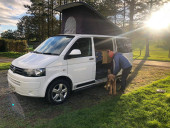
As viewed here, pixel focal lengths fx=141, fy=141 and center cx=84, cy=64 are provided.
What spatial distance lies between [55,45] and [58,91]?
1.47 m

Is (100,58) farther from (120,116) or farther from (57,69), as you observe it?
(120,116)

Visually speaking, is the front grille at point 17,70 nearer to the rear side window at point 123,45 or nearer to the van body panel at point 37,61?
the van body panel at point 37,61

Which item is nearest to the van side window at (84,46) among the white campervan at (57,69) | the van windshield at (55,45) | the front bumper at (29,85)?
the white campervan at (57,69)

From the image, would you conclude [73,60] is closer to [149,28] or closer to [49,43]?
[49,43]

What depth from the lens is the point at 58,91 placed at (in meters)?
4.09

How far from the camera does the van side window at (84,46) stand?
4535mm

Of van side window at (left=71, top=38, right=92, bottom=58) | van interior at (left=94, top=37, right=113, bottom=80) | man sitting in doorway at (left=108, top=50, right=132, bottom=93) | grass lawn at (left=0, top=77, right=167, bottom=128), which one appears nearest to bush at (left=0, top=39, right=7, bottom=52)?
van interior at (left=94, top=37, right=113, bottom=80)

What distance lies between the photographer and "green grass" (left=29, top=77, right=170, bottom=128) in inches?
123

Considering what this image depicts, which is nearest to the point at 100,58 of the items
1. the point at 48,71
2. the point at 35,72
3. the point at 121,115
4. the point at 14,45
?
the point at 48,71

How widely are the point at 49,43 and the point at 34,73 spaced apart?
1.51 m

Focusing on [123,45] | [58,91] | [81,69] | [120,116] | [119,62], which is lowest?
[120,116]

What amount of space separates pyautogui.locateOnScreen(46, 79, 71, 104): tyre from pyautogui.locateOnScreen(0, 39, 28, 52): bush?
17.2 m

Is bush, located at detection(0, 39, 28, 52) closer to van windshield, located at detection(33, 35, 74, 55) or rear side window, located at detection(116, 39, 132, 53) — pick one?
van windshield, located at detection(33, 35, 74, 55)

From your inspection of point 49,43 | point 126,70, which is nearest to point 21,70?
point 49,43
